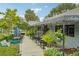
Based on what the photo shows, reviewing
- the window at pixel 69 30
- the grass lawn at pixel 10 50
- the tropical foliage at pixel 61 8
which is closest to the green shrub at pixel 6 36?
the grass lawn at pixel 10 50

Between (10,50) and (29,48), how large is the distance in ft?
1.24

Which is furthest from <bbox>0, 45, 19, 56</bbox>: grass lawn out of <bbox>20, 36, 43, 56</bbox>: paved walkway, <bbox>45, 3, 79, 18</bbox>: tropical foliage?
<bbox>45, 3, 79, 18</bbox>: tropical foliage

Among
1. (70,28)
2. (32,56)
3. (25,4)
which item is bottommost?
(32,56)

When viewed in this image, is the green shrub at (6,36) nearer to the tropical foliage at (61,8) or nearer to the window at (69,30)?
the tropical foliage at (61,8)

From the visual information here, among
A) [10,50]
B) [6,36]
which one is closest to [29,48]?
[10,50]

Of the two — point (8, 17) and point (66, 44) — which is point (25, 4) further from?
point (66, 44)

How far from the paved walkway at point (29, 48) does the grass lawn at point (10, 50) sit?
0.12m

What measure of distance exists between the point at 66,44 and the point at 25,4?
113 cm

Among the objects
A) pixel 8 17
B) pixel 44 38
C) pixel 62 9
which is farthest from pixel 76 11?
pixel 8 17

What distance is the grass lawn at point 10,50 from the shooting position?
275 inches

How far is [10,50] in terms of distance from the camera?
702 centimetres

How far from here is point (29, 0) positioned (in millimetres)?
6945

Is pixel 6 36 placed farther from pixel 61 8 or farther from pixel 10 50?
pixel 61 8

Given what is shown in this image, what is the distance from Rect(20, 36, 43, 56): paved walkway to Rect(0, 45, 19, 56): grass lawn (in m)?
0.12
